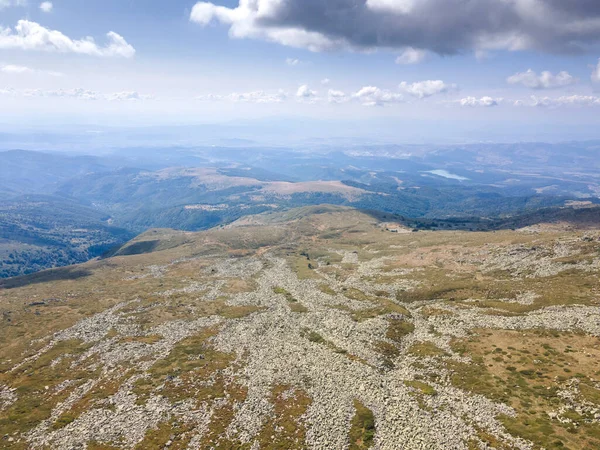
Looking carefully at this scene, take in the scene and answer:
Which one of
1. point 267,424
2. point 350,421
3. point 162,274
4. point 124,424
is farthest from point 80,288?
point 350,421

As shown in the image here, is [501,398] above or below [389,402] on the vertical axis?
above

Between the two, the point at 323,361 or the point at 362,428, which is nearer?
the point at 362,428

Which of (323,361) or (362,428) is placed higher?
(362,428)

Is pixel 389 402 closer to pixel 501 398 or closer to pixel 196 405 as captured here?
pixel 501 398

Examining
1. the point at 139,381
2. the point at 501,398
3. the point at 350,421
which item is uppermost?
the point at 501,398

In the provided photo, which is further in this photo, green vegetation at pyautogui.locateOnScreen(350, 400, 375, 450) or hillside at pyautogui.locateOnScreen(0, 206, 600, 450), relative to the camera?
hillside at pyautogui.locateOnScreen(0, 206, 600, 450)

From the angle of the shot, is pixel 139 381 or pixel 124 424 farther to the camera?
pixel 139 381

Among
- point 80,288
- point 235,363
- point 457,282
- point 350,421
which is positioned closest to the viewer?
point 350,421

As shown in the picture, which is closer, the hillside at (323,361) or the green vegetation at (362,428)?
the green vegetation at (362,428)
